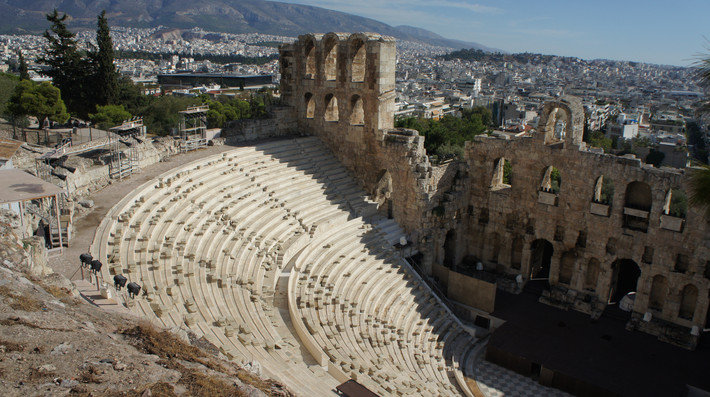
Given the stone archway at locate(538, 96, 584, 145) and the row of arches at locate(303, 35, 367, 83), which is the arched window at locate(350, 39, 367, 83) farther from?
the stone archway at locate(538, 96, 584, 145)

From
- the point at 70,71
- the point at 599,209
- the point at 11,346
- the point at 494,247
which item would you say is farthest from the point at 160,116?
the point at 11,346

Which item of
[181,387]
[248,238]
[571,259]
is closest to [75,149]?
[248,238]

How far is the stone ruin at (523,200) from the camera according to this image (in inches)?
758

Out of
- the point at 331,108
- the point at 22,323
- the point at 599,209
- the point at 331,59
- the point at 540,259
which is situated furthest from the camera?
the point at 331,108

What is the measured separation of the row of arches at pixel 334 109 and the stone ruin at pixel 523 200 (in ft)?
0.19

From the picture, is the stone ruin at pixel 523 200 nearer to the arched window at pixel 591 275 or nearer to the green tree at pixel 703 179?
the arched window at pixel 591 275

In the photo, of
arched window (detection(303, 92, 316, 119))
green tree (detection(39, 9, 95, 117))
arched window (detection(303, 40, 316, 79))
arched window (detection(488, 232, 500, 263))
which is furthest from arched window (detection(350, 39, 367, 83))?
green tree (detection(39, 9, 95, 117))

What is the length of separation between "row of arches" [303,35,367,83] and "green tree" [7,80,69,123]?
43.0ft

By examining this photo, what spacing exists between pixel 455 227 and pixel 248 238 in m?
9.96

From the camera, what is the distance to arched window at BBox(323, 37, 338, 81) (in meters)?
24.6

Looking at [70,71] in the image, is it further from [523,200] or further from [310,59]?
[523,200]

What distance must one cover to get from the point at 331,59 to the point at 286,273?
40.2 ft

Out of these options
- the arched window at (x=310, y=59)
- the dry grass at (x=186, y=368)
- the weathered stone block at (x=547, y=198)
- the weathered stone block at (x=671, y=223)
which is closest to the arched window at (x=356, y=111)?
the arched window at (x=310, y=59)

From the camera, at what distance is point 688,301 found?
19.4m
